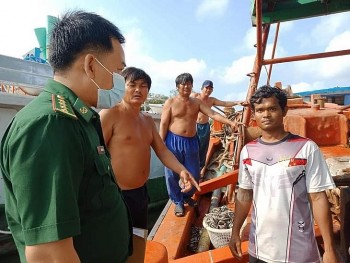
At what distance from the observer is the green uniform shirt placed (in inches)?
32.5

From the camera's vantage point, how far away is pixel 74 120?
3.15ft

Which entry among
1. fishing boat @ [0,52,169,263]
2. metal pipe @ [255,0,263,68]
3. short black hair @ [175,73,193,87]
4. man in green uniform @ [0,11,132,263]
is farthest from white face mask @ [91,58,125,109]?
fishing boat @ [0,52,169,263]

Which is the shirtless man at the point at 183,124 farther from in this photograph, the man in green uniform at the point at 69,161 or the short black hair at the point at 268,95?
the man in green uniform at the point at 69,161

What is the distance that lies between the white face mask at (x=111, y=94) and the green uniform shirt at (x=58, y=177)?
0.41 ft

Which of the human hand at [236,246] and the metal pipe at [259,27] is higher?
the metal pipe at [259,27]

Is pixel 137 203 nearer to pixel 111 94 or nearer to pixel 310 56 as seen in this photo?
pixel 111 94

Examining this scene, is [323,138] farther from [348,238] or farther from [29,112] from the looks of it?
[29,112]

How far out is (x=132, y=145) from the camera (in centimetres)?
264

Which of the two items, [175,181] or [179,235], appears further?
[175,181]

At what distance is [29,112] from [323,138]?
12.3 feet

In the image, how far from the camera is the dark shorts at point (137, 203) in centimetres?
260

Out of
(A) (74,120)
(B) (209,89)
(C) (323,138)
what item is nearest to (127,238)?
(A) (74,120)

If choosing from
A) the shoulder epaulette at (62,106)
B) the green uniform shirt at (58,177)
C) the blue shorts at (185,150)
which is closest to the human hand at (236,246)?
the green uniform shirt at (58,177)

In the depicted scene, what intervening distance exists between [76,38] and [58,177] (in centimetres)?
55
